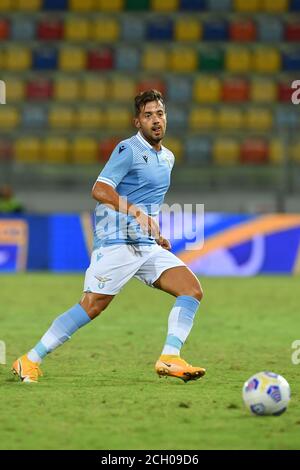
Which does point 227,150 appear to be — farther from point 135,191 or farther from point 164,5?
point 135,191

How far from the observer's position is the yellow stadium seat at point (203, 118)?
22.5m

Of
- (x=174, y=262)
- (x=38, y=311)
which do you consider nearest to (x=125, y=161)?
(x=174, y=262)

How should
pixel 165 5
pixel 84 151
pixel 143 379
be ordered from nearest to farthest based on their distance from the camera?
pixel 143 379
pixel 84 151
pixel 165 5

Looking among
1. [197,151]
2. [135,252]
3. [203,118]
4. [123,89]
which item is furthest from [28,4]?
[135,252]

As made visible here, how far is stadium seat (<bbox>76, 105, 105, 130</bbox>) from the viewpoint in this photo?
22672 millimetres

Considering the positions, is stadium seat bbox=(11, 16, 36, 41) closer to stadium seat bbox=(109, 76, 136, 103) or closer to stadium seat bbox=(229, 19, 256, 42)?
stadium seat bbox=(109, 76, 136, 103)

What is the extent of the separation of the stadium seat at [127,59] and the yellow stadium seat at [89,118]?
1303 mm

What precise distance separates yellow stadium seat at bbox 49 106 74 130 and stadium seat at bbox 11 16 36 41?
2.28 metres

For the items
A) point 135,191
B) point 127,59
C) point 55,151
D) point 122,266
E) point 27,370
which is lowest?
point 27,370

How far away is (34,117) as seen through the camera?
2259 cm

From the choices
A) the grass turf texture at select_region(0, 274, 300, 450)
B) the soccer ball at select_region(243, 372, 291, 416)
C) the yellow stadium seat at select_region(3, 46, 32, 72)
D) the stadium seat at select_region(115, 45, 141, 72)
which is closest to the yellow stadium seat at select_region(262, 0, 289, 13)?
the stadium seat at select_region(115, 45, 141, 72)

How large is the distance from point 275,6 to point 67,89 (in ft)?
16.6

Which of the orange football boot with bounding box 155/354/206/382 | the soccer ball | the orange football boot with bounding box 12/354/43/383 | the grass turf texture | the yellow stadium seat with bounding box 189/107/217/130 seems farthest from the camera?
the yellow stadium seat with bounding box 189/107/217/130

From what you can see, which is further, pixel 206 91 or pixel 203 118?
pixel 206 91
